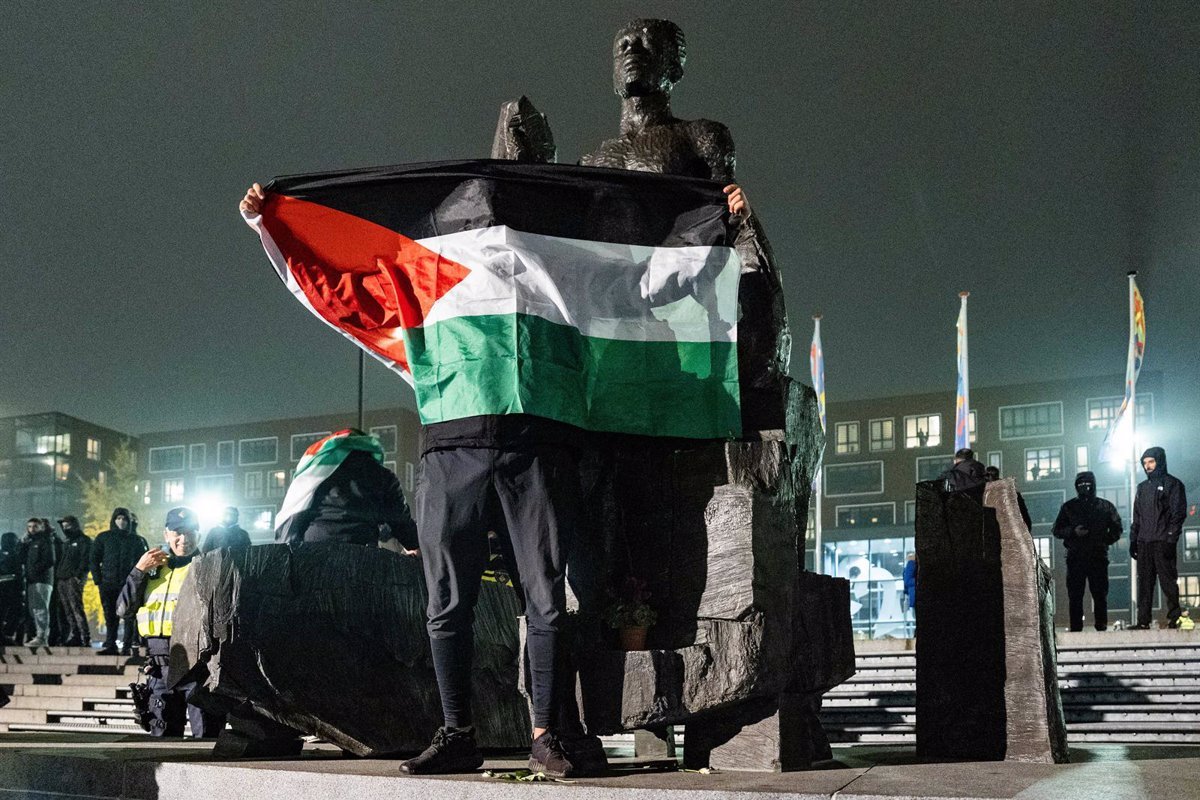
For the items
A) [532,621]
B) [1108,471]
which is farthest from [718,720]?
[1108,471]

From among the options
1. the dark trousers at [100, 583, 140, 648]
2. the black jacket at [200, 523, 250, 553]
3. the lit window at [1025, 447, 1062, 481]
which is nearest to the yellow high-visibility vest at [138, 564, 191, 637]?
the black jacket at [200, 523, 250, 553]

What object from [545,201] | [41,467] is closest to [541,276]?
[545,201]

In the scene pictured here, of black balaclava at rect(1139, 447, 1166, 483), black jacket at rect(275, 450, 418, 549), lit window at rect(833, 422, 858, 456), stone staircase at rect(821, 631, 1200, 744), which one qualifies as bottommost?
stone staircase at rect(821, 631, 1200, 744)

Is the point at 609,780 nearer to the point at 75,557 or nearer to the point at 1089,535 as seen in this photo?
the point at 1089,535

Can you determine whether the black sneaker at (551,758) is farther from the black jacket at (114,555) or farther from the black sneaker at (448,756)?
the black jacket at (114,555)

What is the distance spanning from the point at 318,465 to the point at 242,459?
82.8 m

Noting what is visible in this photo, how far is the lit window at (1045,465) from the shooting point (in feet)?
201

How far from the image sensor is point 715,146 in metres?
5.70

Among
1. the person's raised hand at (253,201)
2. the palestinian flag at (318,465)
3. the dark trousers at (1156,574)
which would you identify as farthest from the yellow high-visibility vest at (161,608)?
the dark trousers at (1156,574)

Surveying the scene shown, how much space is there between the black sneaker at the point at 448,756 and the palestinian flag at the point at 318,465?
258cm

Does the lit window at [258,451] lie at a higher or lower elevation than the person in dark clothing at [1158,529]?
higher

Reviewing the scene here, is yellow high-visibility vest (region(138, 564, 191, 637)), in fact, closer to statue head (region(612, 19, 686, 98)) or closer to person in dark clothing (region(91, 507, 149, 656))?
statue head (region(612, 19, 686, 98))

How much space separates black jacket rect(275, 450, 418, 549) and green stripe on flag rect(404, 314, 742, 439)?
222cm

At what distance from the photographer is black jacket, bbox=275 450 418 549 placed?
7.13m
